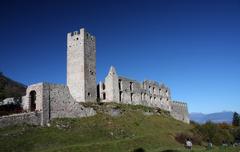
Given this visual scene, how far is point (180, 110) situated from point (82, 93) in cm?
4174

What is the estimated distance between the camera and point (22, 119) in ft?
158

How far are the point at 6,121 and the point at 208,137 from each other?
160 ft

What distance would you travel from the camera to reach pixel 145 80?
283ft

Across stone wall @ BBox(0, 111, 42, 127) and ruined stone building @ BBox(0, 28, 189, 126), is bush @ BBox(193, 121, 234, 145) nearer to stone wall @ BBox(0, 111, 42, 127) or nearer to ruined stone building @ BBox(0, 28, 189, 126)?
ruined stone building @ BBox(0, 28, 189, 126)

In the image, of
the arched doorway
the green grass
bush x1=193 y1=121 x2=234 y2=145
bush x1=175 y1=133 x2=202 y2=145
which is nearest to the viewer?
the green grass

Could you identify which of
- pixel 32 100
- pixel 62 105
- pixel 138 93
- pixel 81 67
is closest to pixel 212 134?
pixel 138 93

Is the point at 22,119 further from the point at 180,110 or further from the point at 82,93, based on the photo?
the point at 180,110

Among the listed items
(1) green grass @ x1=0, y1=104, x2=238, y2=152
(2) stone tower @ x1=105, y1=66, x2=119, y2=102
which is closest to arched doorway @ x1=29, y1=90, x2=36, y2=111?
(1) green grass @ x1=0, y1=104, x2=238, y2=152

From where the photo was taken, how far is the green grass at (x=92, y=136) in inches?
1655

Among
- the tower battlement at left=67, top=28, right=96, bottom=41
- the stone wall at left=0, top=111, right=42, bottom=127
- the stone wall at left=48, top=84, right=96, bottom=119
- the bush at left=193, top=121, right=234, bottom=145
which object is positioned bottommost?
the bush at left=193, top=121, right=234, bottom=145

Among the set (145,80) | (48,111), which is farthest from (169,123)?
(48,111)

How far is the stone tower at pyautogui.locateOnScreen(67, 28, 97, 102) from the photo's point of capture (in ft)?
217

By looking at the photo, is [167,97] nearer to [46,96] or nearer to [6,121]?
[46,96]

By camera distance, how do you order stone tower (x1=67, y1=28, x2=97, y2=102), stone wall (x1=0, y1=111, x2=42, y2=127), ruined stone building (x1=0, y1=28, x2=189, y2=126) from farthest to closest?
stone tower (x1=67, y1=28, x2=97, y2=102) < ruined stone building (x1=0, y1=28, x2=189, y2=126) < stone wall (x1=0, y1=111, x2=42, y2=127)
